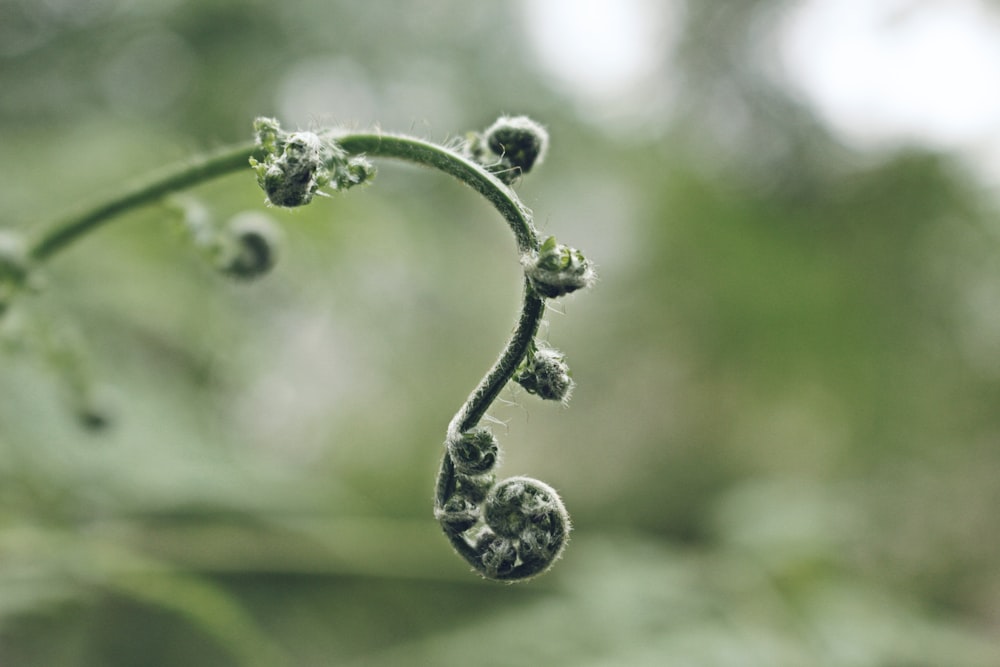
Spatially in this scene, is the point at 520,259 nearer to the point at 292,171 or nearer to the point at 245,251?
the point at 292,171

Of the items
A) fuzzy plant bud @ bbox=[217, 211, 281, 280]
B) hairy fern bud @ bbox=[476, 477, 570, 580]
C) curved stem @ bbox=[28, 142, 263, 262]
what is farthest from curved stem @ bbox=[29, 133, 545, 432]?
fuzzy plant bud @ bbox=[217, 211, 281, 280]

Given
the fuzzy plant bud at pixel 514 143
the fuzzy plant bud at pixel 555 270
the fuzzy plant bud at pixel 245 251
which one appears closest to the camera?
the fuzzy plant bud at pixel 555 270

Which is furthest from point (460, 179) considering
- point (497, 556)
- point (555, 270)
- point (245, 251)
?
point (245, 251)

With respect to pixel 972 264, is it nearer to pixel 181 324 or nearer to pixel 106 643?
pixel 181 324

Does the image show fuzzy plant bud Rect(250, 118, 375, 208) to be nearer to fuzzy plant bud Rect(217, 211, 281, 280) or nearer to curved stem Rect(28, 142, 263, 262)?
curved stem Rect(28, 142, 263, 262)

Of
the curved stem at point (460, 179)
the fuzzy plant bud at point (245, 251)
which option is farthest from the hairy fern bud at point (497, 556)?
the fuzzy plant bud at point (245, 251)

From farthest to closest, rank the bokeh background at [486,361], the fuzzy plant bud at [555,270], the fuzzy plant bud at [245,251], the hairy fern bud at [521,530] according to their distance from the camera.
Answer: the bokeh background at [486,361] < the fuzzy plant bud at [245,251] < the hairy fern bud at [521,530] < the fuzzy plant bud at [555,270]

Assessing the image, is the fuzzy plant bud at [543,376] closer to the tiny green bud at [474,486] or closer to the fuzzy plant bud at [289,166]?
the tiny green bud at [474,486]
